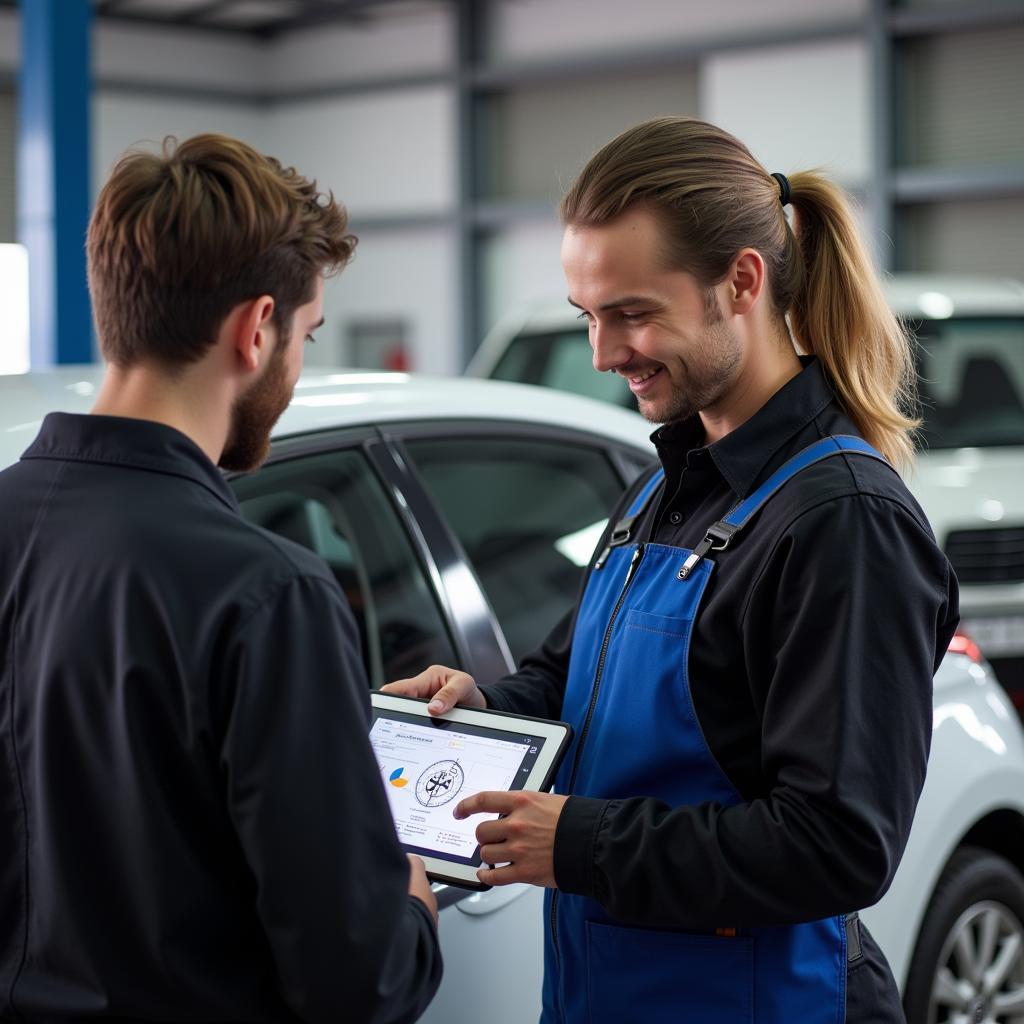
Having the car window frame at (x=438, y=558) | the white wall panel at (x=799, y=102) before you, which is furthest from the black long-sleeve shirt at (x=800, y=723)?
the white wall panel at (x=799, y=102)

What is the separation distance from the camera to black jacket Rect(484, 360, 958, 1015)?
142cm

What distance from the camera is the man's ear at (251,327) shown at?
1.27 m

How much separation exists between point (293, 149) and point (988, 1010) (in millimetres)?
13091

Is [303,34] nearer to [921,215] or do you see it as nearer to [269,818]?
[921,215]

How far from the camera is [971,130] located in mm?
10984

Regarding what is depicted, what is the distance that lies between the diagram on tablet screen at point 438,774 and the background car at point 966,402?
3.47 meters

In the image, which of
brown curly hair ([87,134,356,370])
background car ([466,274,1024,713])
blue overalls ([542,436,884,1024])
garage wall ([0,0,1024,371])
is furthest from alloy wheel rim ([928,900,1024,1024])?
garage wall ([0,0,1024,371])

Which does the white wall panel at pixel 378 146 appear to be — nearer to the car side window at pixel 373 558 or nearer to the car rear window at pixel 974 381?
the car rear window at pixel 974 381

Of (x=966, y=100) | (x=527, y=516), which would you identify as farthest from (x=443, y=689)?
(x=966, y=100)

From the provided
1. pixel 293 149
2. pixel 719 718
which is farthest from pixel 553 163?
pixel 719 718

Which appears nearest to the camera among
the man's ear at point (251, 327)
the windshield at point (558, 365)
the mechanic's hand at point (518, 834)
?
the man's ear at point (251, 327)

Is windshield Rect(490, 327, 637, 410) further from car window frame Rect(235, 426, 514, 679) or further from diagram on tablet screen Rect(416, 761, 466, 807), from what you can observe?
diagram on tablet screen Rect(416, 761, 466, 807)

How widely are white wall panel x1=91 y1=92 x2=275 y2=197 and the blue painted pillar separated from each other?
7.29 metres

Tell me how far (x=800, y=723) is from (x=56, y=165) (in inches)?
204
